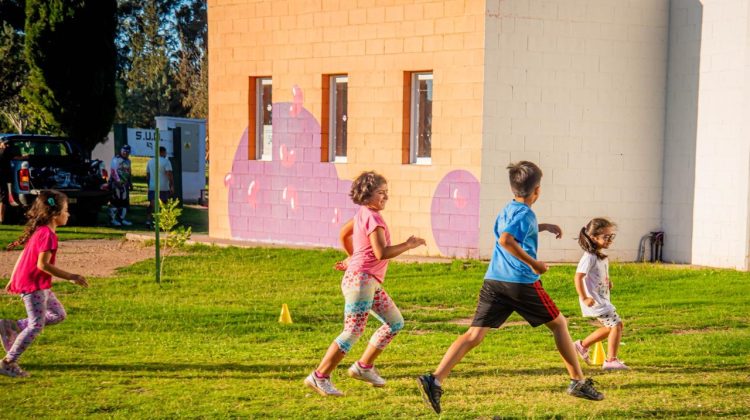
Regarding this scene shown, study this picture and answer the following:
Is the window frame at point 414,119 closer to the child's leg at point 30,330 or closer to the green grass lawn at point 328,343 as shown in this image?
the green grass lawn at point 328,343

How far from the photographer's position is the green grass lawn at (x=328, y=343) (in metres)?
7.27

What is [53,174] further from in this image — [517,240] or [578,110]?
[517,240]

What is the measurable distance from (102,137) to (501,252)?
2237 cm

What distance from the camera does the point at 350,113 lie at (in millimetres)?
17984

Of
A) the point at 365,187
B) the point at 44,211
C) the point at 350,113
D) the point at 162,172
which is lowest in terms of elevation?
the point at 162,172

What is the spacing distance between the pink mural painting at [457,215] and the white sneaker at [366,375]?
8.64 m

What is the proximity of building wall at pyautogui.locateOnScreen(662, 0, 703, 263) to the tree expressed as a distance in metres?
15.8

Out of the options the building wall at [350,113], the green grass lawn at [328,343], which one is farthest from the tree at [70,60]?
the green grass lawn at [328,343]

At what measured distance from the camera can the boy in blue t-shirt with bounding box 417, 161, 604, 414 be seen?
7.26 m

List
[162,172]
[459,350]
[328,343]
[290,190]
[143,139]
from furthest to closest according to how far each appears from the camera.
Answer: [143,139] < [162,172] < [290,190] < [328,343] < [459,350]

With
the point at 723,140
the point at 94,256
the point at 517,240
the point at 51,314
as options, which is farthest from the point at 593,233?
the point at 94,256

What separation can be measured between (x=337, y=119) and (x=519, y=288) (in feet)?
37.6

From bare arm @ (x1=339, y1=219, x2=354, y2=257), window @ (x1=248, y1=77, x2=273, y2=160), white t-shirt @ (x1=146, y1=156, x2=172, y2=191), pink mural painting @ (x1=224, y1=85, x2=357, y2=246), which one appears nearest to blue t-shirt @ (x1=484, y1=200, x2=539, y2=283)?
bare arm @ (x1=339, y1=219, x2=354, y2=257)

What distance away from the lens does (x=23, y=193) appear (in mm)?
22891
